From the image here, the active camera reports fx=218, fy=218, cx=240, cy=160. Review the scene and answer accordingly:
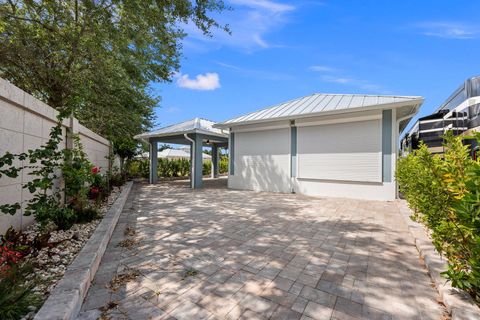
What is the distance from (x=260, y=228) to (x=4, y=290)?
3.56m

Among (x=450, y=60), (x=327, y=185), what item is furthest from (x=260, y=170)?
(x=450, y=60)

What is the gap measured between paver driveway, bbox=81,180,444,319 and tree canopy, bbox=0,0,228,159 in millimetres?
2896

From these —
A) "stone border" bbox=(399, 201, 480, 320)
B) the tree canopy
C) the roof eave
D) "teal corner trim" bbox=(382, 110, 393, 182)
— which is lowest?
"stone border" bbox=(399, 201, 480, 320)

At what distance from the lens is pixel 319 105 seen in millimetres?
9008

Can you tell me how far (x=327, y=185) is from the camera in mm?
8438

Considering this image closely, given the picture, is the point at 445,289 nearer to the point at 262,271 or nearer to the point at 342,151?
the point at 262,271

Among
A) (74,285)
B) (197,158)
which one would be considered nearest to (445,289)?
(74,285)

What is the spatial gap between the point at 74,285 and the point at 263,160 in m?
8.37

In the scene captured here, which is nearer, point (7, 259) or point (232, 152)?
point (7, 259)

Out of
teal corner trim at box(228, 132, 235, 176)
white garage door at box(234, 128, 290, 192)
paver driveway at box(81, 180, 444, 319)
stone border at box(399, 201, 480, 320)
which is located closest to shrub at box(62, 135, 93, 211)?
paver driveway at box(81, 180, 444, 319)

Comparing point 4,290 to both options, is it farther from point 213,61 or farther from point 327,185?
point 213,61

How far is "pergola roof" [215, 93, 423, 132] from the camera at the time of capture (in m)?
7.03

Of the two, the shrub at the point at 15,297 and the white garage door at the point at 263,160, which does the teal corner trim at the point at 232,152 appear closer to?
the white garage door at the point at 263,160

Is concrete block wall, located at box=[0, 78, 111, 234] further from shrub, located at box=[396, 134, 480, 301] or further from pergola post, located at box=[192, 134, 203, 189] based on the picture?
pergola post, located at box=[192, 134, 203, 189]
